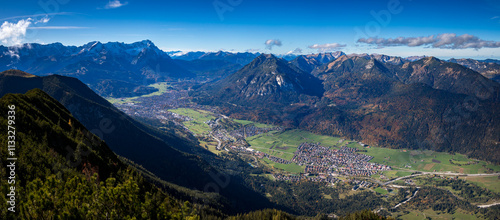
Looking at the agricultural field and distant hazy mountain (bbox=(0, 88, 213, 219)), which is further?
the agricultural field

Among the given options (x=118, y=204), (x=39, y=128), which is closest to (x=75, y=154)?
(x=39, y=128)

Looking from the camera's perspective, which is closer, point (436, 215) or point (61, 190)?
point (61, 190)

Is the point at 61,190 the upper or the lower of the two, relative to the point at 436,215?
upper

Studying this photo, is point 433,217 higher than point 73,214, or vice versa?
point 73,214

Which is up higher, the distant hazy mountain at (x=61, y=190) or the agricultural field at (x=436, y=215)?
the distant hazy mountain at (x=61, y=190)

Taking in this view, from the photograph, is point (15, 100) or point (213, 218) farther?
point (213, 218)

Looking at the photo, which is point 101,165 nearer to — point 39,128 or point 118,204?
point 39,128

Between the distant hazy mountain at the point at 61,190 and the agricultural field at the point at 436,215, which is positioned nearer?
the distant hazy mountain at the point at 61,190

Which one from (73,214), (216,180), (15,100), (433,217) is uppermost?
(15,100)

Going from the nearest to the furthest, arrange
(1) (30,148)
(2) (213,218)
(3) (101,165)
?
(1) (30,148) < (3) (101,165) < (2) (213,218)

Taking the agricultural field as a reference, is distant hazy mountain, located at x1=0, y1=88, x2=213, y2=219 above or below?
above

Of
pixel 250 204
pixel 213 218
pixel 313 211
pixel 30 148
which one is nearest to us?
pixel 30 148
